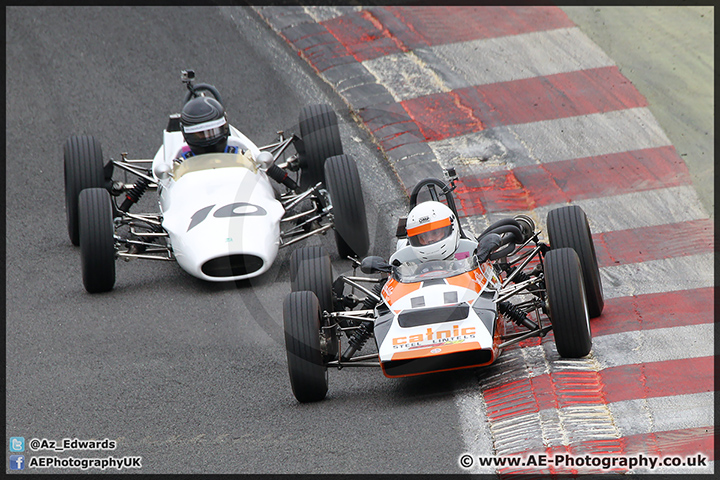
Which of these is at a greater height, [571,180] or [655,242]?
[571,180]

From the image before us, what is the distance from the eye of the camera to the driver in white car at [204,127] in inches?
435


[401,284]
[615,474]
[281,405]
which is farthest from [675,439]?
[281,405]

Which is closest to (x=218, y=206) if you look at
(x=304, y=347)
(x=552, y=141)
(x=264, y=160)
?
(x=264, y=160)

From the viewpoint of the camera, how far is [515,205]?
11102 mm

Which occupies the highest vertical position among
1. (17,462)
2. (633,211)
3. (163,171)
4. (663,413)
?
(163,171)

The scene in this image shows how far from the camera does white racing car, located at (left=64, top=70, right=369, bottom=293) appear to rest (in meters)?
10.0

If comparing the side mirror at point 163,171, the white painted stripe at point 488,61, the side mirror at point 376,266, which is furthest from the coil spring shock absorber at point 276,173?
the white painted stripe at point 488,61

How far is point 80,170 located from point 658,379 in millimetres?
6871

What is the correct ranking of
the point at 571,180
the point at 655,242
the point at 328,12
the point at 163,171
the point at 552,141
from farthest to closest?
the point at 328,12, the point at 552,141, the point at 571,180, the point at 163,171, the point at 655,242

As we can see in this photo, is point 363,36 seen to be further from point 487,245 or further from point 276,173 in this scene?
point 487,245

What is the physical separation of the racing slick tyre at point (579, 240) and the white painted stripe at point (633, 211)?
204 centimetres

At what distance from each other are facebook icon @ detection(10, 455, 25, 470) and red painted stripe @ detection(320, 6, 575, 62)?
8.85m

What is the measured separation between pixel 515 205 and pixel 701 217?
2.00 metres

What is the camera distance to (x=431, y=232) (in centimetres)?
827
